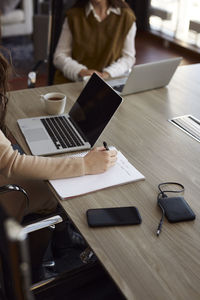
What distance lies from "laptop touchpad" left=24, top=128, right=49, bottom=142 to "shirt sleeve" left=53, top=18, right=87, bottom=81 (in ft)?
2.77

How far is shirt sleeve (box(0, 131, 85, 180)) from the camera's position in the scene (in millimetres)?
1264

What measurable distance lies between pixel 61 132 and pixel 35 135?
0.11 metres

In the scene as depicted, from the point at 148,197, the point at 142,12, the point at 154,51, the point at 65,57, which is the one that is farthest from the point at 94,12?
the point at 142,12

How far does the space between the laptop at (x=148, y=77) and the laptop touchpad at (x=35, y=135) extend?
1.81 feet

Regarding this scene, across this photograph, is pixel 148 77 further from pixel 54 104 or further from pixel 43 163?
pixel 43 163

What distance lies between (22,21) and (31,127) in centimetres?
431

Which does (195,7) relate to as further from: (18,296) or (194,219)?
(18,296)

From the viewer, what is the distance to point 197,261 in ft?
3.34

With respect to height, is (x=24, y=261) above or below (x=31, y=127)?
above

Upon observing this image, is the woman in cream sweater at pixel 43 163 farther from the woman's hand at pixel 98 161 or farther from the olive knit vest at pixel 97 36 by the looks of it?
the olive knit vest at pixel 97 36

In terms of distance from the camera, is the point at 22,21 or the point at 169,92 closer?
the point at 169,92

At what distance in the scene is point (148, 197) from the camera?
4.09 feet

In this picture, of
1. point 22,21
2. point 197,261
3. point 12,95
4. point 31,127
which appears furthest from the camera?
point 22,21

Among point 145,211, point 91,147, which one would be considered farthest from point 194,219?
point 91,147
